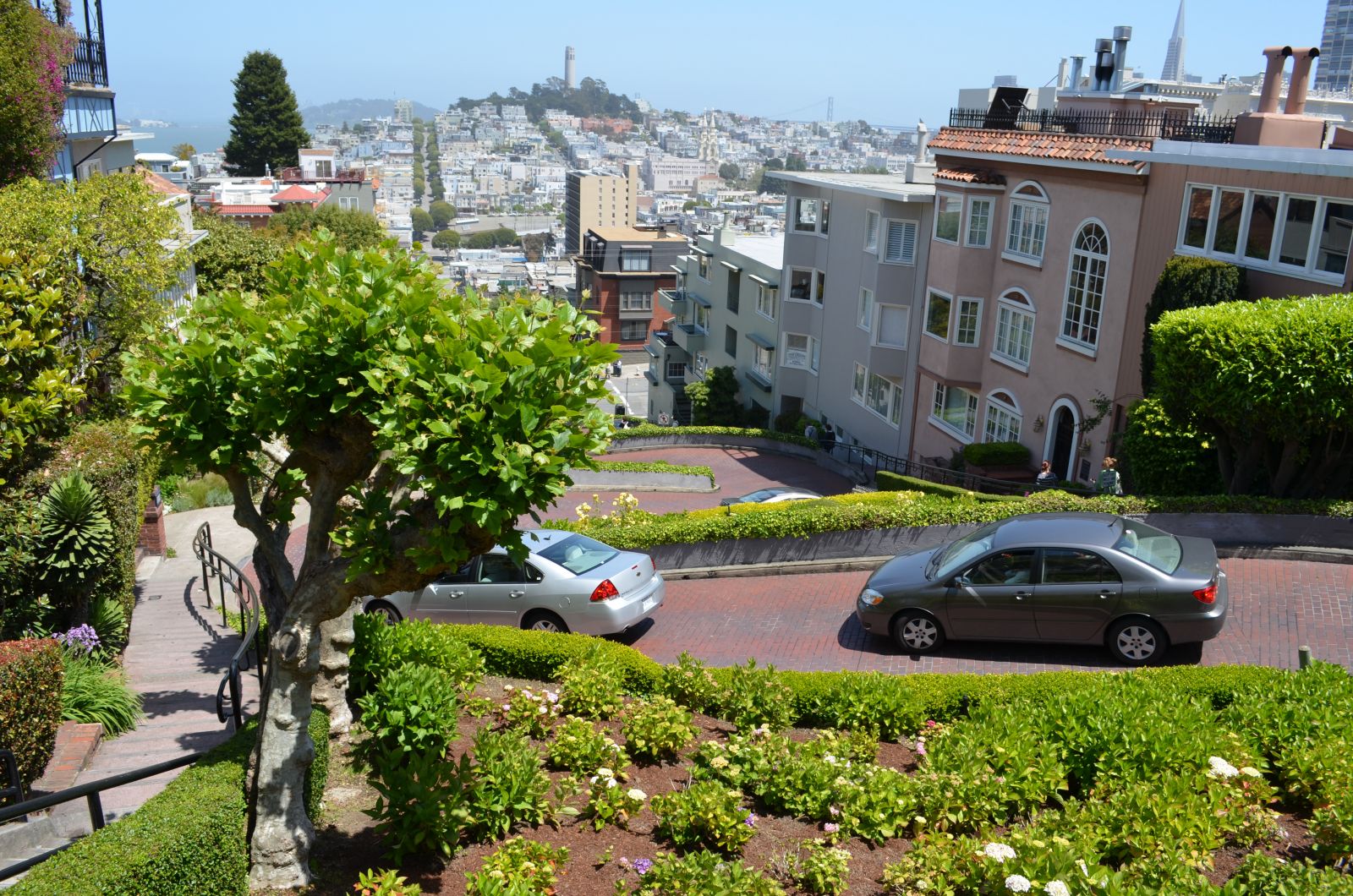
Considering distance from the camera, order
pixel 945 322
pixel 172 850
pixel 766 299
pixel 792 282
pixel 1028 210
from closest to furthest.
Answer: pixel 172 850
pixel 1028 210
pixel 945 322
pixel 792 282
pixel 766 299

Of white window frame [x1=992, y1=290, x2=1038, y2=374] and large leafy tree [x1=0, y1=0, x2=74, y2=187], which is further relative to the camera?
white window frame [x1=992, y1=290, x2=1038, y2=374]

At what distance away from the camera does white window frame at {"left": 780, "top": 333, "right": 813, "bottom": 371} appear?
42219 millimetres

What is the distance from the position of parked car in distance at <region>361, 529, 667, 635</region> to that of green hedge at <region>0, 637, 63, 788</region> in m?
4.74

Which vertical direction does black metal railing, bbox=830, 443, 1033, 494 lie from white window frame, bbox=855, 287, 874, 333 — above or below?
below

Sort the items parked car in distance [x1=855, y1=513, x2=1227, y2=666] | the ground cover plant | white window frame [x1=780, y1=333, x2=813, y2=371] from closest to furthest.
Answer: the ground cover plant
parked car in distance [x1=855, y1=513, x2=1227, y2=666]
white window frame [x1=780, y1=333, x2=813, y2=371]

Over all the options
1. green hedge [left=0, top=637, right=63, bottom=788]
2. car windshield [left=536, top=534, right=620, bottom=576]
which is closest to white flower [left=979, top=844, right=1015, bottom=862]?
green hedge [left=0, top=637, right=63, bottom=788]

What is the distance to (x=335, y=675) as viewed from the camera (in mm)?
9305

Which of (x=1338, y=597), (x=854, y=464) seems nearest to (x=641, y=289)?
(x=854, y=464)

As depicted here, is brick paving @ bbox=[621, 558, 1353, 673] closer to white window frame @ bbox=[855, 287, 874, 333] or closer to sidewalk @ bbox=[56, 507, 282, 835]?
sidewalk @ bbox=[56, 507, 282, 835]

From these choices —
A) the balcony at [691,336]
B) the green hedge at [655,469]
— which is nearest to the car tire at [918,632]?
the green hedge at [655,469]

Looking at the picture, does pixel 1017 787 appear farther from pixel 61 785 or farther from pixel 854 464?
pixel 854 464

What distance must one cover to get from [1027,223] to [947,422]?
661 cm

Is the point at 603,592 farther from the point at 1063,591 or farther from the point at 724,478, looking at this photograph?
the point at 724,478

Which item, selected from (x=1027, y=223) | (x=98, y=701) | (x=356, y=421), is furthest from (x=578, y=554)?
(x=1027, y=223)
